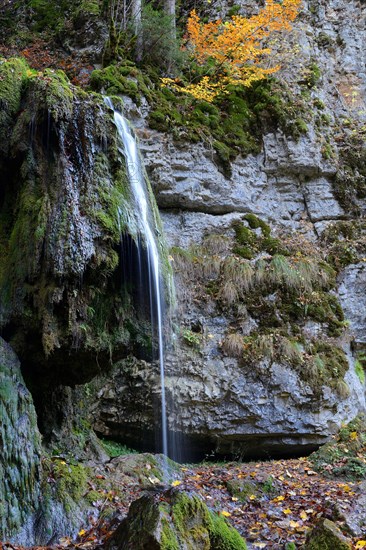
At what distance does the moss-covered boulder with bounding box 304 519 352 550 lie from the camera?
3.82 meters

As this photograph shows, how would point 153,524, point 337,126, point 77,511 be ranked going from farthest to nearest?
point 337,126 < point 77,511 < point 153,524

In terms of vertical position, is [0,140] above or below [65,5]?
below

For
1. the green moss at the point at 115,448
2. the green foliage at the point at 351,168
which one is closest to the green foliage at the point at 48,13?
the green foliage at the point at 351,168

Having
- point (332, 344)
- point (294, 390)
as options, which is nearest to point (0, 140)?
point (294, 390)

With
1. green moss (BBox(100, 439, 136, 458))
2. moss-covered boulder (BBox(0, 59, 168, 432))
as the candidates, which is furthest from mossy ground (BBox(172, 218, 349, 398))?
moss-covered boulder (BBox(0, 59, 168, 432))

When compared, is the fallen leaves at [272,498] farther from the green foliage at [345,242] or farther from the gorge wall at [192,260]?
the green foliage at [345,242]

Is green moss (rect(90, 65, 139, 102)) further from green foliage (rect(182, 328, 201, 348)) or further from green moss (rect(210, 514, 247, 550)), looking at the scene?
green moss (rect(210, 514, 247, 550))

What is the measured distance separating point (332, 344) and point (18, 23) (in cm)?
1305

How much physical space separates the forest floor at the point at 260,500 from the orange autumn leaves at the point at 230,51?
8.73 meters

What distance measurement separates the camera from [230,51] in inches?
501

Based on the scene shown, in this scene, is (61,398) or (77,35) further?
(77,35)

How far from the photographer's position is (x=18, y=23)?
1486cm

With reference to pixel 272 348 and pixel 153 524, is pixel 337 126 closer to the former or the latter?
pixel 272 348

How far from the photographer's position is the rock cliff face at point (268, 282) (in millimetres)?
8430
